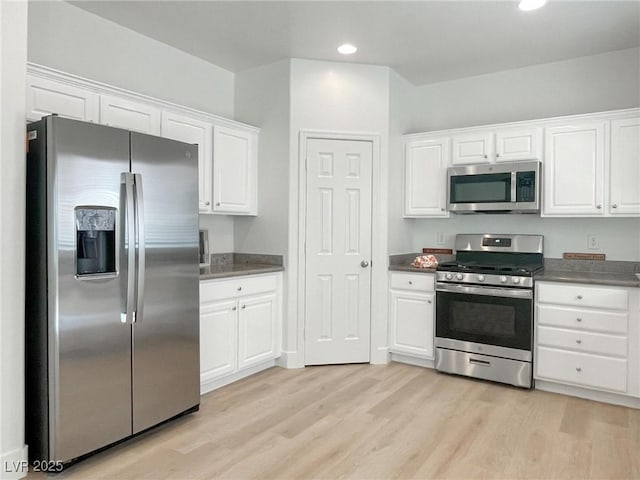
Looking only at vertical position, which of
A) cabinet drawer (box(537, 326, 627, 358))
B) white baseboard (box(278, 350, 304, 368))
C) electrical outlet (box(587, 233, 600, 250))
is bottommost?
white baseboard (box(278, 350, 304, 368))

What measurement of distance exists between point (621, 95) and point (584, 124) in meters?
0.55

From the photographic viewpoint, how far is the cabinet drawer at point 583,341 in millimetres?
3160

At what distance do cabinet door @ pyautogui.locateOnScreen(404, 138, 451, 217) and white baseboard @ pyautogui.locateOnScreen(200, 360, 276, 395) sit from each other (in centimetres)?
192

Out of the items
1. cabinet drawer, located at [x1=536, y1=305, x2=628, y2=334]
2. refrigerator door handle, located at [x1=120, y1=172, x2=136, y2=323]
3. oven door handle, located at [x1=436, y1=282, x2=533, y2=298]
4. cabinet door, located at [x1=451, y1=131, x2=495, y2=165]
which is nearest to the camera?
refrigerator door handle, located at [x1=120, y1=172, x2=136, y2=323]

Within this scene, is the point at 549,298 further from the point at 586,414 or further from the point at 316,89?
the point at 316,89

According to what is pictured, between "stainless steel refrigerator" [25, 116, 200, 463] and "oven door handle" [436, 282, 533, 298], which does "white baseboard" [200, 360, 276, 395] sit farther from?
"oven door handle" [436, 282, 533, 298]

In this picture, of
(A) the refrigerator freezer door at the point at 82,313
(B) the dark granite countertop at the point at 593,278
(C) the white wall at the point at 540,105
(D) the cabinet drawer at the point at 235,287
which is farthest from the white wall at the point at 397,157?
(A) the refrigerator freezer door at the point at 82,313

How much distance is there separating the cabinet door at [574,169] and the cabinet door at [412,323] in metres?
1.26

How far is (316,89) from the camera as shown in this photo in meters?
4.02

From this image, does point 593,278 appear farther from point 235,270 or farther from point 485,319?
point 235,270

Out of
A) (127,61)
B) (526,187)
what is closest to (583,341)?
(526,187)

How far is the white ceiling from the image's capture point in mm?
3055

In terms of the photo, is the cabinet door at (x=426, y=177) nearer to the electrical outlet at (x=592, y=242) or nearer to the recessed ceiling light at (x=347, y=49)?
the recessed ceiling light at (x=347, y=49)

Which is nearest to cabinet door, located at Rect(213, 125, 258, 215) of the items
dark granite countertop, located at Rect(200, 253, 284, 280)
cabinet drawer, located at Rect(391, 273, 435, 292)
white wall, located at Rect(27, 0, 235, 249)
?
white wall, located at Rect(27, 0, 235, 249)
